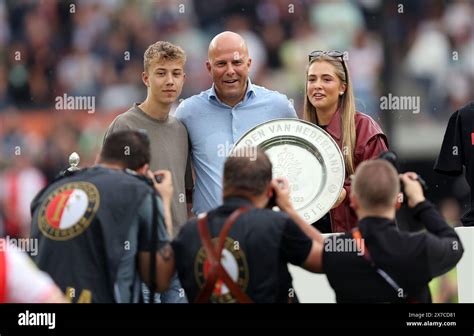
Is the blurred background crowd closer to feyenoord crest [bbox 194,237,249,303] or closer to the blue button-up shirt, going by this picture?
the blue button-up shirt

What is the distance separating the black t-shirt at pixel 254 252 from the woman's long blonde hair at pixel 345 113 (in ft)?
3.54

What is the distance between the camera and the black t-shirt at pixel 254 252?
190 inches

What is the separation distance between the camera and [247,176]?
4.93 meters

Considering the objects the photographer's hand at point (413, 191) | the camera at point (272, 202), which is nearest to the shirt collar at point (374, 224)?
the photographer's hand at point (413, 191)

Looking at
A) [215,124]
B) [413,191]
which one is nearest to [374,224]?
[413,191]

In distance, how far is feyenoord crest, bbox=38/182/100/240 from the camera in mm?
4871

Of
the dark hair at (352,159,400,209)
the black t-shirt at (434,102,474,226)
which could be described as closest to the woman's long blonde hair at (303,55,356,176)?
the black t-shirt at (434,102,474,226)

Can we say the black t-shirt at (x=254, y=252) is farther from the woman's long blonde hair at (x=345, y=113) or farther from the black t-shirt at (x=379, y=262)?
the woman's long blonde hair at (x=345, y=113)

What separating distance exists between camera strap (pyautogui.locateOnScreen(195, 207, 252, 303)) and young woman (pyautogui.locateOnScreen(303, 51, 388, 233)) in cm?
108

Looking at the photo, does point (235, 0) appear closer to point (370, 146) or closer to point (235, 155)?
point (370, 146)

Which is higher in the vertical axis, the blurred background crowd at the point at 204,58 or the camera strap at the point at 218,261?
the blurred background crowd at the point at 204,58

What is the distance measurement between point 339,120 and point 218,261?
1.49 meters

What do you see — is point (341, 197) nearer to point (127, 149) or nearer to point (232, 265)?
point (232, 265)

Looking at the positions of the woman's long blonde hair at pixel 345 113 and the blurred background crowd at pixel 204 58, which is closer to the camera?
the woman's long blonde hair at pixel 345 113
